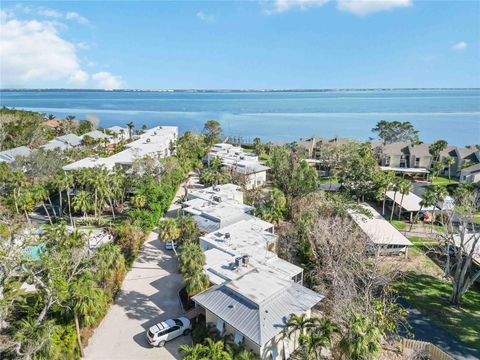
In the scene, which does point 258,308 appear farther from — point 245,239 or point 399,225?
point 399,225

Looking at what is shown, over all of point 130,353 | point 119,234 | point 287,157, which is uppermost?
point 287,157

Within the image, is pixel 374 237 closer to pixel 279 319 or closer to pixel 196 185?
pixel 279 319

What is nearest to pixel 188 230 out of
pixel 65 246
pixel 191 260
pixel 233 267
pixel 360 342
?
pixel 233 267

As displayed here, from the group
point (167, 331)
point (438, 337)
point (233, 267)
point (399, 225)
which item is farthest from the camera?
point (399, 225)

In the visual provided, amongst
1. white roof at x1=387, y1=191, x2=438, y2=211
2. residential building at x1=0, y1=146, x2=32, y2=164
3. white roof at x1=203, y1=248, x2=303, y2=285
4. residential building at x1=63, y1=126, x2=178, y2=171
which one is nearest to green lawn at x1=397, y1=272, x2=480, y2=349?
white roof at x1=203, y1=248, x2=303, y2=285

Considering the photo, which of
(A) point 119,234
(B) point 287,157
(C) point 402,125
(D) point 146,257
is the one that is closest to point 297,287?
(D) point 146,257

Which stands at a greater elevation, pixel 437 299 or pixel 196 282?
pixel 196 282

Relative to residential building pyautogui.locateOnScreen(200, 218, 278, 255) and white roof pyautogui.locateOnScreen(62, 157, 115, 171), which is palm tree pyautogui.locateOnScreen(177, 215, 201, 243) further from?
white roof pyautogui.locateOnScreen(62, 157, 115, 171)

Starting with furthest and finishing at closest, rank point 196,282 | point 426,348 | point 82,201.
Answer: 1. point 82,201
2. point 196,282
3. point 426,348
